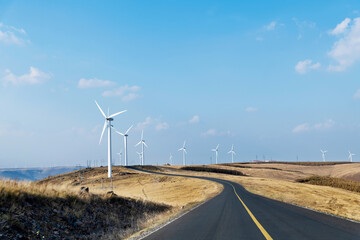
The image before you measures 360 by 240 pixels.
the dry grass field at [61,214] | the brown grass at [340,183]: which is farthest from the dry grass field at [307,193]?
the dry grass field at [61,214]

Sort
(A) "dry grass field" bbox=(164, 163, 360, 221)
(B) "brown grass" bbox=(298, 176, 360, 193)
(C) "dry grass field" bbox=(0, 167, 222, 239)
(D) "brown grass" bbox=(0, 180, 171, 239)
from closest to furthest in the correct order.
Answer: (D) "brown grass" bbox=(0, 180, 171, 239) → (C) "dry grass field" bbox=(0, 167, 222, 239) → (A) "dry grass field" bbox=(164, 163, 360, 221) → (B) "brown grass" bbox=(298, 176, 360, 193)

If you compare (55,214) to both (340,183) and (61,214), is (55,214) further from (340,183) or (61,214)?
(340,183)

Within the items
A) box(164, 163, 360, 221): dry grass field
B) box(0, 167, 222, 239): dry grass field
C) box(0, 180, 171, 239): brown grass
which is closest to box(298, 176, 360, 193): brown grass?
box(164, 163, 360, 221): dry grass field

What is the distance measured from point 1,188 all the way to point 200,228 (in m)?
8.75

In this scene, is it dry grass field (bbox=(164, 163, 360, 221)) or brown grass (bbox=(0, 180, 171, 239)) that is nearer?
brown grass (bbox=(0, 180, 171, 239))

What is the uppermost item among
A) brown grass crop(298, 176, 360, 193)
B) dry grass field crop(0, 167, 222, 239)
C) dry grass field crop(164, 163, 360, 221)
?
dry grass field crop(0, 167, 222, 239)

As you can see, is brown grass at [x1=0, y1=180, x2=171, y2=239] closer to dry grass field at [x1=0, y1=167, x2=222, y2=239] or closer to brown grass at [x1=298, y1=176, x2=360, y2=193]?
dry grass field at [x1=0, y1=167, x2=222, y2=239]

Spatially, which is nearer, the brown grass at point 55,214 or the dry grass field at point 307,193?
the brown grass at point 55,214

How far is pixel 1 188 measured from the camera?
39.9 feet

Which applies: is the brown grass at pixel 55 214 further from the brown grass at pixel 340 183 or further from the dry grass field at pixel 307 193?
the brown grass at pixel 340 183

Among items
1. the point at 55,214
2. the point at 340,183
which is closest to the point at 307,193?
the point at 340,183

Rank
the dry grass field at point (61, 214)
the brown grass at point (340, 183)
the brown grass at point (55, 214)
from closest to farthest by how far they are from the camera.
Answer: the brown grass at point (55, 214) → the dry grass field at point (61, 214) → the brown grass at point (340, 183)

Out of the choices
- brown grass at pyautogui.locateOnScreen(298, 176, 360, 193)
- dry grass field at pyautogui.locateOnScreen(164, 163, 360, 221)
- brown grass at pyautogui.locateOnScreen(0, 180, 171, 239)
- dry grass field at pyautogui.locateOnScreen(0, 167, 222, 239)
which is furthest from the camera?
brown grass at pyautogui.locateOnScreen(298, 176, 360, 193)

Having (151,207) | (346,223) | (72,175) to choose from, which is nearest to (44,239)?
(346,223)
